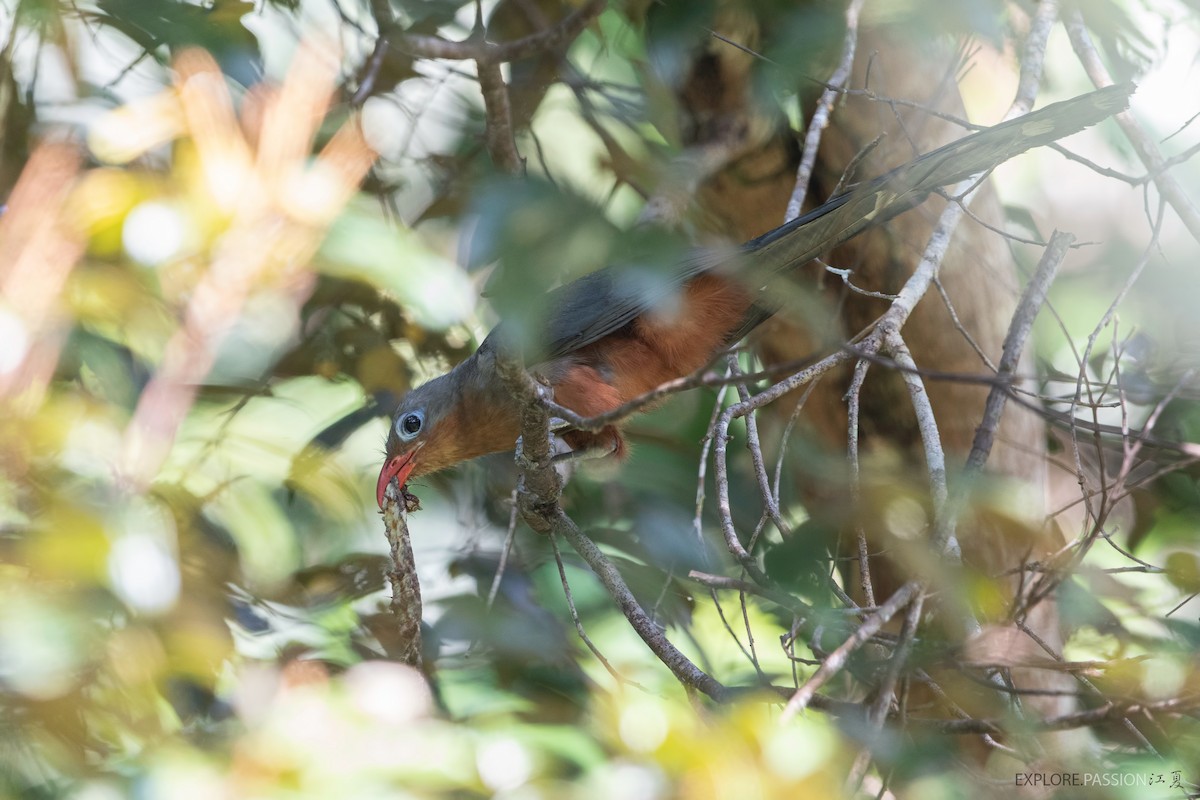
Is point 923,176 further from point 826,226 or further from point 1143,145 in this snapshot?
point 1143,145

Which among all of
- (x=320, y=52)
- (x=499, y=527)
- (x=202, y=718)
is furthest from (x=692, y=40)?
(x=202, y=718)

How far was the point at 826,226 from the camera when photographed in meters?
3.15

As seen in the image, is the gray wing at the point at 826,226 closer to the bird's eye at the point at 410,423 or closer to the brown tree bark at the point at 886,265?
the bird's eye at the point at 410,423

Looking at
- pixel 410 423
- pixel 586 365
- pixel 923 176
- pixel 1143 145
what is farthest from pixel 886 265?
pixel 410 423

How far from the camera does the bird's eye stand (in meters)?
4.20

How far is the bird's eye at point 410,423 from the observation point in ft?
13.8

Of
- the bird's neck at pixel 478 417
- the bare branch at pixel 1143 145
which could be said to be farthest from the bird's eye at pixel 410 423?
the bare branch at pixel 1143 145

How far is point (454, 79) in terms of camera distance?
15.9ft

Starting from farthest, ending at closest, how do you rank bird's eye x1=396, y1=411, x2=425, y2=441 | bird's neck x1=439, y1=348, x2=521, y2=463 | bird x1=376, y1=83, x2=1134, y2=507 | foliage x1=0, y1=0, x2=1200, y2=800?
bird's eye x1=396, y1=411, x2=425, y2=441
bird's neck x1=439, y1=348, x2=521, y2=463
bird x1=376, y1=83, x2=1134, y2=507
foliage x1=0, y1=0, x2=1200, y2=800

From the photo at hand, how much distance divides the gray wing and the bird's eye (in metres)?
0.61

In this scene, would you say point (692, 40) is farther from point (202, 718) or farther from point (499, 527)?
point (202, 718)

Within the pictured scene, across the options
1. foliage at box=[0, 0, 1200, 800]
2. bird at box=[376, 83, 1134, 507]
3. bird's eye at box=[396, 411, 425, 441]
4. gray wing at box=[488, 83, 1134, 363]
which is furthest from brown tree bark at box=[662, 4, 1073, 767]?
bird's eye at box=[396, 411, 425, 441]

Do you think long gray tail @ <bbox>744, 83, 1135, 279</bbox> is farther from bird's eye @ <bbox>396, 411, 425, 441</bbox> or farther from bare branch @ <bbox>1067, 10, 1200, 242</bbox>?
bird's eye @ <bbox>396, 411, 425, 441</bbox>

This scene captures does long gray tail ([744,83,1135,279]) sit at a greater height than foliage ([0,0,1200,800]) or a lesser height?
greater
